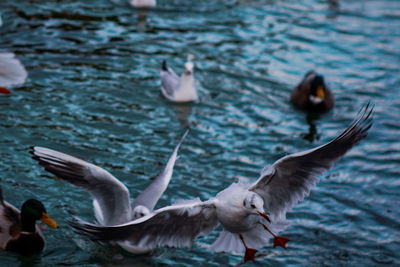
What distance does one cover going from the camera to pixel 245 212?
562 centimetres

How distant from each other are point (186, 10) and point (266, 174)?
28.3 feet

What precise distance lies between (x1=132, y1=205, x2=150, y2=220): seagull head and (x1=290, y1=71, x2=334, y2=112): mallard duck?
15.9 ft

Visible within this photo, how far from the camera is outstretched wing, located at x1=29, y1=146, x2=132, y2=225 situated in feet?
19.2

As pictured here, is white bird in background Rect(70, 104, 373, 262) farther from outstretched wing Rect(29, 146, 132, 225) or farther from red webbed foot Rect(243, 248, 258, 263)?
outstretched wing Rect(29, 146, 132, 225)

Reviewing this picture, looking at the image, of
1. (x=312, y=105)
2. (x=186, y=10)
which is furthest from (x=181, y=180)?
(x=186, y=10)

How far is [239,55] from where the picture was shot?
12.1 m

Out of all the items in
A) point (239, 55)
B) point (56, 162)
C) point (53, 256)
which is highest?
point (239, 55)

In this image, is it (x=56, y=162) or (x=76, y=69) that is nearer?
(x=56, y=162)

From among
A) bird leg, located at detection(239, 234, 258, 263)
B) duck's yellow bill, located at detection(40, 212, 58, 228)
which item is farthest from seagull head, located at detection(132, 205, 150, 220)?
bird leg, located at detection(239, 234, 258, 263)

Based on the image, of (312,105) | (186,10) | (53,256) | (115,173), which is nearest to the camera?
(53,256)

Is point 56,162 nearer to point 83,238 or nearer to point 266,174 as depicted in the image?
point 83,238

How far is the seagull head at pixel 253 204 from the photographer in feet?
17.9

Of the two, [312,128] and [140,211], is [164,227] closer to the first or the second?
[140,211]

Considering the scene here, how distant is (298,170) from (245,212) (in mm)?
750
